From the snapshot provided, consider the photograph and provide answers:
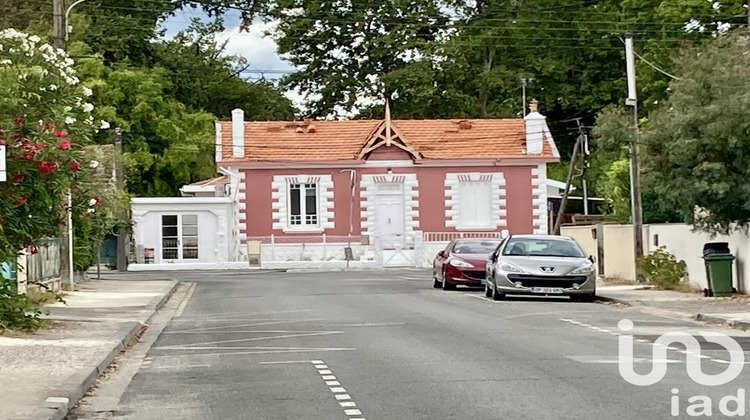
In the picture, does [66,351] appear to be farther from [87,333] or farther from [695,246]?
[695,246]

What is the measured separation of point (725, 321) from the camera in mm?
22188

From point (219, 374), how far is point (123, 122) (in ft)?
166

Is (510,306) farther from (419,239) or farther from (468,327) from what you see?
(419,239)

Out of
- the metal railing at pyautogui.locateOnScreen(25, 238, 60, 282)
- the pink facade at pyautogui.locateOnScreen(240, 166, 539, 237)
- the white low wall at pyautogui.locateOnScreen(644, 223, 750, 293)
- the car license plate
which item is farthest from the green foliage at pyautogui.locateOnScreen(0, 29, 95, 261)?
the pink facade at pyautogui.locateOnScreen(240, 166, 539, 237)

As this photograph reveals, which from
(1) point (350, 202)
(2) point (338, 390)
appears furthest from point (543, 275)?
(1) point (350, 202)

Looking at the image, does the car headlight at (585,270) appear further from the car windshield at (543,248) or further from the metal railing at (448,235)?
the metal railing at (448,235)

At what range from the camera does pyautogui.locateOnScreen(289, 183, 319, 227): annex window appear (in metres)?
58.9

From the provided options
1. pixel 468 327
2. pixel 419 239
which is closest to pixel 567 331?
pixel 468 327

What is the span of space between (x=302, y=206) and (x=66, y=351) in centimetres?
4117

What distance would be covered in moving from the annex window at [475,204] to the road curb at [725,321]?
35377 mm

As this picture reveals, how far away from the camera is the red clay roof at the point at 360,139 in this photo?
5919cm

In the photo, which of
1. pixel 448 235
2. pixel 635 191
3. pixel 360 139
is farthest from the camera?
pixel 360 139

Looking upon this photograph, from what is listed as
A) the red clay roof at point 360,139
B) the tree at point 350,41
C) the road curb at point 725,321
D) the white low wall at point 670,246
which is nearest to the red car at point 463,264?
the white low wall at point 670,246

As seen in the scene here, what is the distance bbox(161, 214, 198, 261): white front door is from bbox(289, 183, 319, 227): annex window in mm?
4130
